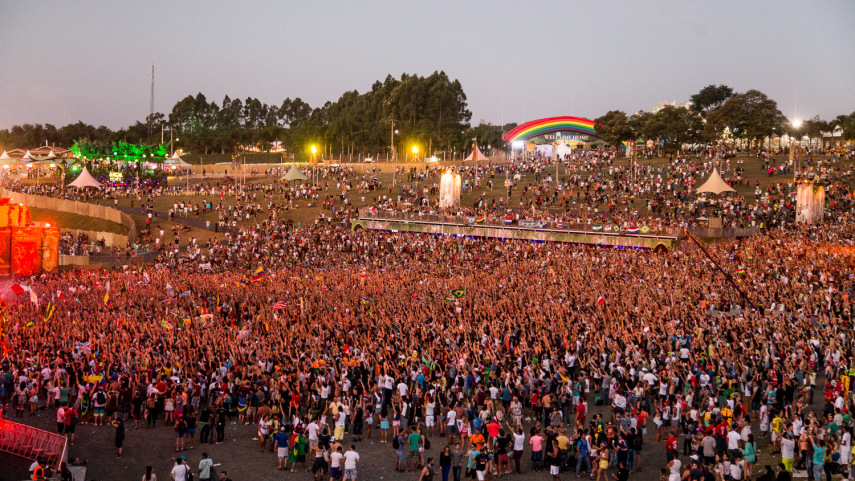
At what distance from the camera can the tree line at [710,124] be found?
7750 cm

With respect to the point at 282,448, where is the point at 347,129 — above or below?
above

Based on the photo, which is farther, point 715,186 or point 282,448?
point 715,186

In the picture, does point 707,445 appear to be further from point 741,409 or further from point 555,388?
point 555,388

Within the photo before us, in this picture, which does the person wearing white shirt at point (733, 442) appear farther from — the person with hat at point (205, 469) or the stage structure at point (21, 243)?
the stage structure at point (21, 243)

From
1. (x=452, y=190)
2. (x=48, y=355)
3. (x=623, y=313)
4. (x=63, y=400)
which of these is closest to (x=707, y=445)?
(x=623, y=313)

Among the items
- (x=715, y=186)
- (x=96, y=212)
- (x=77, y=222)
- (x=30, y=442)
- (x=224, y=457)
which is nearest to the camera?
(x=30, y=442)

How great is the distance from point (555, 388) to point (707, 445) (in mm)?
4848

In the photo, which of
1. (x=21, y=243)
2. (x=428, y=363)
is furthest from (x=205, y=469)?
(x=21, y=243)

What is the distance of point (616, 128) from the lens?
279ft

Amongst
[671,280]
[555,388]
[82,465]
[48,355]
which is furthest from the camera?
[671,280]

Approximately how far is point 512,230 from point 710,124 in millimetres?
44342

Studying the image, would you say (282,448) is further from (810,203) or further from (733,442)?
(810,203)

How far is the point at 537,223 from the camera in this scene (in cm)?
4497

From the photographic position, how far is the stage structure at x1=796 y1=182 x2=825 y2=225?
4306 cm
